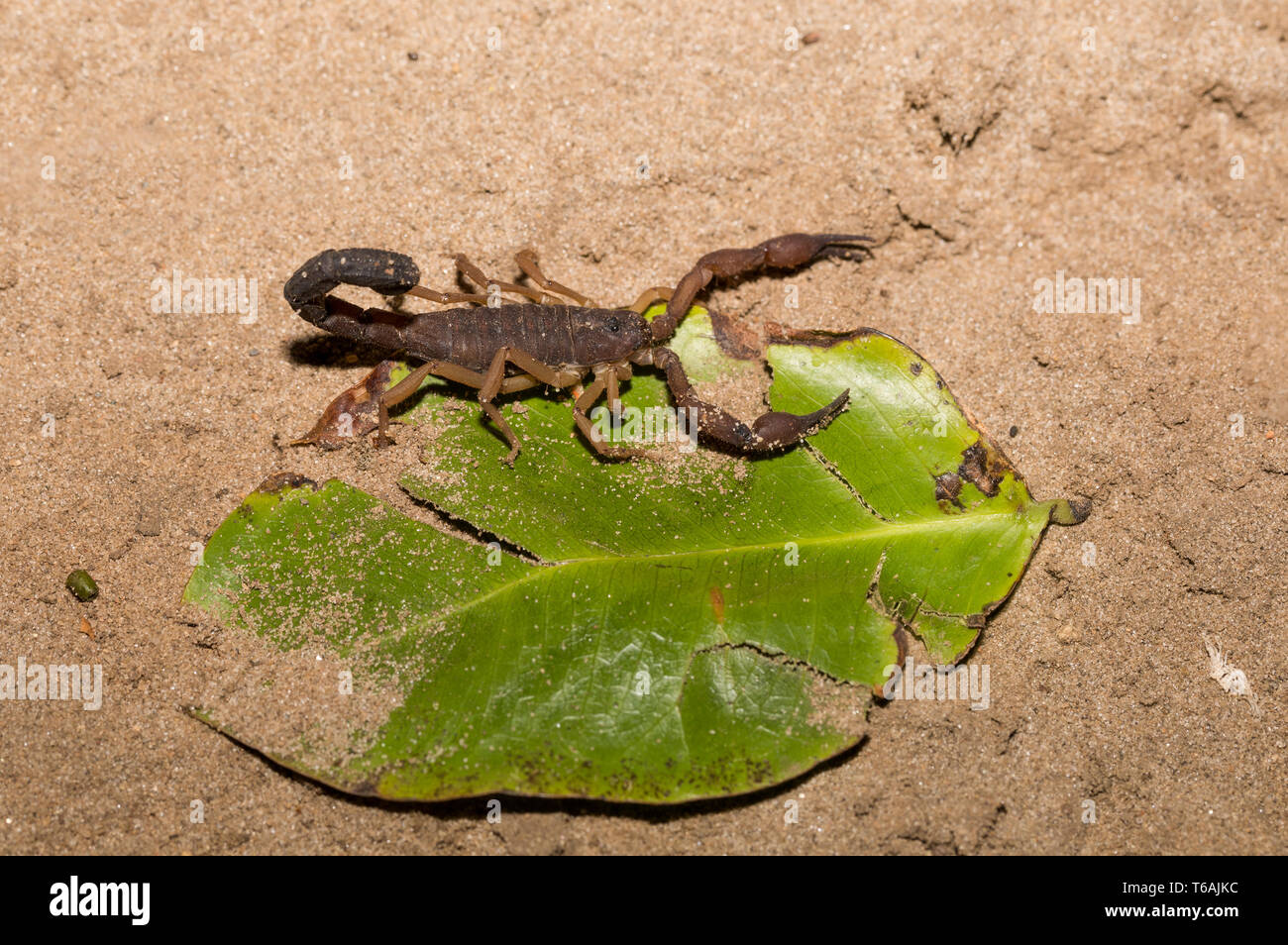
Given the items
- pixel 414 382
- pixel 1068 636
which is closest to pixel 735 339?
pixel 414 382

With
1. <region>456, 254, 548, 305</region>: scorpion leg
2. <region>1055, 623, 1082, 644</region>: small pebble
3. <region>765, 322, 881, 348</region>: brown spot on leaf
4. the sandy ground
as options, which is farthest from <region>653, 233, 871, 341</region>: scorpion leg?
<region>1055, 623, 1082, 644</region>: small pebble

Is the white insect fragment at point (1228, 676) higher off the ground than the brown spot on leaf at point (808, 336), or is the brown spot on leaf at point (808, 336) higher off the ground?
the brown spot on leaf at point (808, 336)

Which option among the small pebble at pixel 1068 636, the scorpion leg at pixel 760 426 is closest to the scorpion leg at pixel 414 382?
the scorpion leg at pixel 760 426

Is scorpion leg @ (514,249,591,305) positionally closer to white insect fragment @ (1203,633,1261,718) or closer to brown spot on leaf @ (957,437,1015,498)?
brown spot on leaf @ (957,437,1015,498)

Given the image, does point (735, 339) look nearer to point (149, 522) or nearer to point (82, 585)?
point (149, 522)

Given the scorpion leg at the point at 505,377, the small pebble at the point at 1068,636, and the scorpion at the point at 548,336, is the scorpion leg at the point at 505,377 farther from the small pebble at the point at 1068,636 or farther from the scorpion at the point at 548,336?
the small pebble at the point at 1068,636
